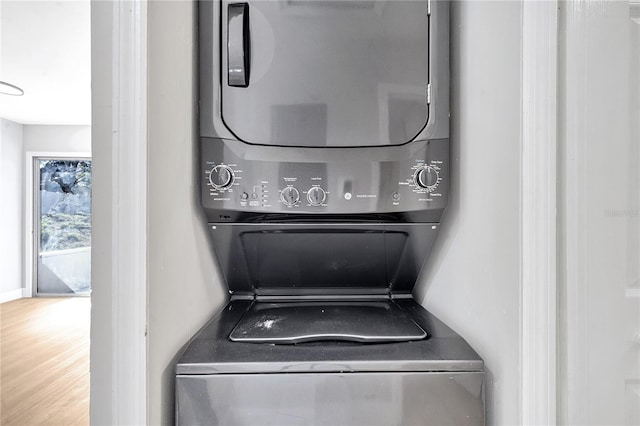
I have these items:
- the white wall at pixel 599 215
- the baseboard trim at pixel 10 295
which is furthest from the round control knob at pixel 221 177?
the baseboard trim at pixel 10 295

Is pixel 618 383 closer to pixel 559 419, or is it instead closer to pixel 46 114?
pixel 559 419

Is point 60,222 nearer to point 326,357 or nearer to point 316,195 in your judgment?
point 316,195

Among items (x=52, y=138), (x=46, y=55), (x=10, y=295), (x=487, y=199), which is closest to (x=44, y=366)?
(x=46, y=55)

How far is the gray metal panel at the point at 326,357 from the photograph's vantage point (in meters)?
0.69

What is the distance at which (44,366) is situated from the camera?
2.84 meters

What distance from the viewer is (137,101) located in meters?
0.61

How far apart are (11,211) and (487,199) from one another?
690cm

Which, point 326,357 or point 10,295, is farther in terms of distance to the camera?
point 10,295

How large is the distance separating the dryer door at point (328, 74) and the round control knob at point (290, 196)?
12cm

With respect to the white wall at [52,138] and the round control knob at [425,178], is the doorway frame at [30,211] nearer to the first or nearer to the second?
the white wall at [52,138]

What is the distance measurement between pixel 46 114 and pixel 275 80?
5.61 meters

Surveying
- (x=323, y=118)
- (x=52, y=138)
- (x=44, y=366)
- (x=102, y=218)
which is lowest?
(x=44, y=366)

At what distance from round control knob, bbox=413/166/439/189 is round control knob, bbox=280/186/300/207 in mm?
321

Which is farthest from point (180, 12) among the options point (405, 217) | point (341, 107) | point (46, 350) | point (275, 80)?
point (46, 350)
